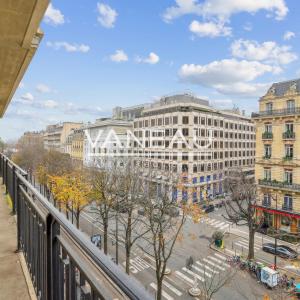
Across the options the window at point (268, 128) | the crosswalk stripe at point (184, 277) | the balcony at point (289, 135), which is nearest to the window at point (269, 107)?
the window at point (268, 128)

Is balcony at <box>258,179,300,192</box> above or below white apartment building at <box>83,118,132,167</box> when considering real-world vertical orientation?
below

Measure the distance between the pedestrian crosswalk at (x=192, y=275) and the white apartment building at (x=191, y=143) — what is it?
14.5 metres

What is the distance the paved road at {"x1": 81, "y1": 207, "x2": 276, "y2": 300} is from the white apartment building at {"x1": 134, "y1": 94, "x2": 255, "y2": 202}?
41.4 feet

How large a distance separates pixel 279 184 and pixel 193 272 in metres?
14.3

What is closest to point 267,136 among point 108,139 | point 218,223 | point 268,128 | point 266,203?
point 268,128

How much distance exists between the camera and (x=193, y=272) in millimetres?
19297

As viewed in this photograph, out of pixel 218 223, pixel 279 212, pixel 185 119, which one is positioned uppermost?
pixel 185 119

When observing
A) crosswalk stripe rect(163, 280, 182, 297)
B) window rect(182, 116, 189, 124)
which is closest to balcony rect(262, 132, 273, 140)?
window rect(182, 116, 189, 124)

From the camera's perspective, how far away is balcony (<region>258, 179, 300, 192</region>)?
1026 inches

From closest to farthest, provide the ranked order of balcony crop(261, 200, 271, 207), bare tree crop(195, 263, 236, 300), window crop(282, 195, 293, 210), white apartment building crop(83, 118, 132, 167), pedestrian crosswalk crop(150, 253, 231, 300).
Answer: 1. bare tree crop(195, 263, 236, 300)
2. pedestrian crosswalk crop(150, 253, 231, 300)
3. window crop(282, 195, 293, 210)
4. balcony crop(261, 200, 271, 207)
5. white apartment building crop(83, 118, 132, 167)

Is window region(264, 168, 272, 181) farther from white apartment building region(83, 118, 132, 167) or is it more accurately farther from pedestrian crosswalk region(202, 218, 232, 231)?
white apartment building region(83, 118, 132, 167)

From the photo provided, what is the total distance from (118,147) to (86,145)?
12594mm

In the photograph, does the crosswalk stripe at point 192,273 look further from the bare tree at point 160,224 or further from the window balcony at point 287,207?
the window balcony at point 287,207

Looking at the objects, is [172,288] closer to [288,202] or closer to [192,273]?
[192,273]
